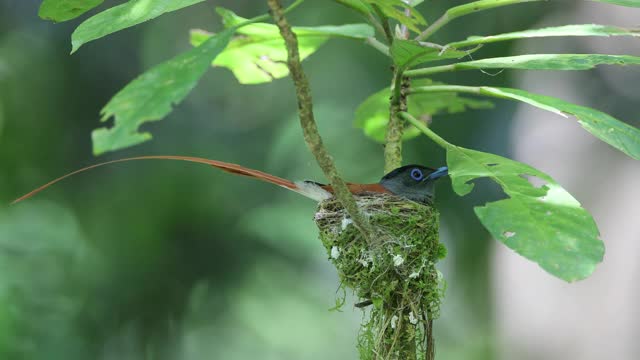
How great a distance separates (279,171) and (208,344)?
1.58 meters

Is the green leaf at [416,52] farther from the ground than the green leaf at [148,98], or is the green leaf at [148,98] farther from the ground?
the green leaf at [416,52]

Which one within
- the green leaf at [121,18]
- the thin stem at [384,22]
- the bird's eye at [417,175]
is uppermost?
the thin stem at [384,22]

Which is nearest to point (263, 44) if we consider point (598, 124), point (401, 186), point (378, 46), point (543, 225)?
point (378, 46)

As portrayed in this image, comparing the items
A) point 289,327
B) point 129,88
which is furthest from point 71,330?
point 129,88

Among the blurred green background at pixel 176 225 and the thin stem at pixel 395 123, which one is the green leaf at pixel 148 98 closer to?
the thin stem at pixel 395 123

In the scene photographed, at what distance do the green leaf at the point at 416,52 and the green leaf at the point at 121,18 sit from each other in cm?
49

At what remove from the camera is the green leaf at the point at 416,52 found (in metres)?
1.81

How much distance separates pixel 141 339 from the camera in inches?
252

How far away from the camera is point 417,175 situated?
119 inches

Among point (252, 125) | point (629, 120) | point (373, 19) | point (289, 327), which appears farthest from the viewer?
point (252, 125)

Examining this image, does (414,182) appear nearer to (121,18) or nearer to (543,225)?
(543,225)

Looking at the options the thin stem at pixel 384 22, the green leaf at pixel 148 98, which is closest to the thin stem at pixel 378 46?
the thin stem at pixel 384 22

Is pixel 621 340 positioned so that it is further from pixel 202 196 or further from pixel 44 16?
pixel 44 16

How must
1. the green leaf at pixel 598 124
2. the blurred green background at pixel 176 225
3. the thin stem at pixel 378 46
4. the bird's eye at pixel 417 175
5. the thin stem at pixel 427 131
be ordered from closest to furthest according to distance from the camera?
the green leaf at pixel 598 124 → the thin stem at pixel 427 131 → the thin stem at pixel 378 46 → the bird's eye at pixel 417 175 → the blurred green background at pixel 176 225
